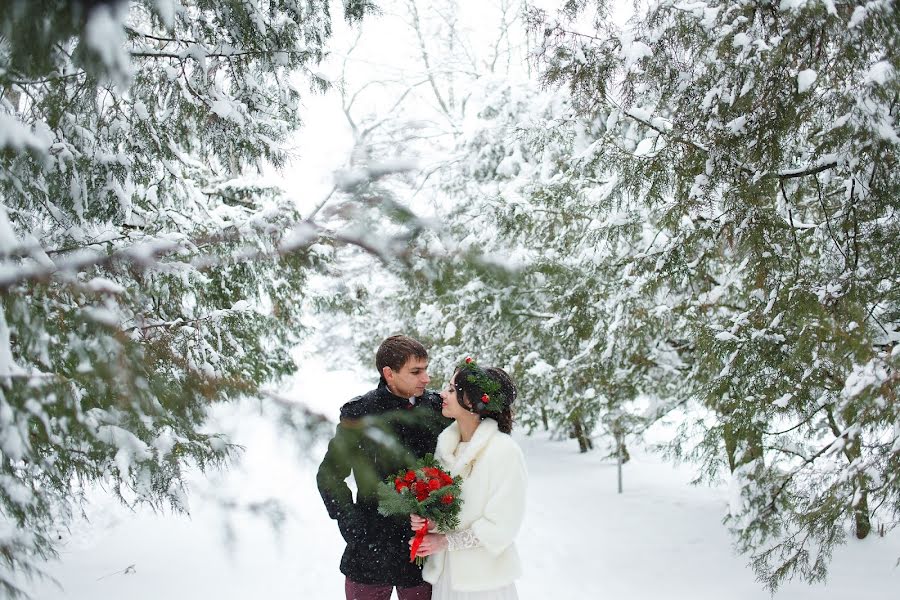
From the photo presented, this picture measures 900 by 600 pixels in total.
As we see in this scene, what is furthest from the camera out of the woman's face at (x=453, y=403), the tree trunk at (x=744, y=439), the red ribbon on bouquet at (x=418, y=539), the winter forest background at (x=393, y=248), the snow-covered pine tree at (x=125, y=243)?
the tree trunk at (x=744, y=439)

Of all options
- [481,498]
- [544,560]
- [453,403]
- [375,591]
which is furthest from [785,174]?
[544,560]

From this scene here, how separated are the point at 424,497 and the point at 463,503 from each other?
0.22m

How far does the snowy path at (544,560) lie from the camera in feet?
17.2

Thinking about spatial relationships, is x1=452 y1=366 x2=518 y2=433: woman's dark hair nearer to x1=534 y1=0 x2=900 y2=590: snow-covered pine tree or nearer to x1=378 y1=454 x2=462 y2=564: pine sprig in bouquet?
x1=378 y1=454 x2=462 y2=564: pine sprig in bouquet

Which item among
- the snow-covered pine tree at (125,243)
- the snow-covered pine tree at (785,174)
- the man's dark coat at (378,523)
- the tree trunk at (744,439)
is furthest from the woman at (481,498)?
the tree trunk at (744,439)

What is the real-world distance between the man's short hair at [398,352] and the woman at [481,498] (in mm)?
191

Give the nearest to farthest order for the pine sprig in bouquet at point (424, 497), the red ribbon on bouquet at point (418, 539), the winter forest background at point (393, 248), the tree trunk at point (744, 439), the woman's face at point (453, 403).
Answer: the winter forest background at point (393, 248) → the pine sprig in bouquet at point (424, 497) → the red ribbon on bouquet at point (418, 539) → the woman's face at point (453, 403) → the tree trunk at point (744, 439)

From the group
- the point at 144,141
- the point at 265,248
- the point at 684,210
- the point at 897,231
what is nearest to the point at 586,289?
the point at 684,210

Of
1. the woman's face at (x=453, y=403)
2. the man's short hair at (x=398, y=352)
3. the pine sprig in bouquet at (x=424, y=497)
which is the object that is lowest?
the pine sprig in bouquet at (x=424, y=497)

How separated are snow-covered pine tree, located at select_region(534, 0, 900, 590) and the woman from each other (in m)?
1.34

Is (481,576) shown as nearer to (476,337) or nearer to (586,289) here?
(586,289)

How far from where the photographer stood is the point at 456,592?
8.41 feet

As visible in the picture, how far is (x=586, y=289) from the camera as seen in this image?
619 cm

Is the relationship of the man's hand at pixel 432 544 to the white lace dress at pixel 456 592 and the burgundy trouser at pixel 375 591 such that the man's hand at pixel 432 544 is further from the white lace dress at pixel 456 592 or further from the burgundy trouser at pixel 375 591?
the burgundy trouser at pixel 375 591
